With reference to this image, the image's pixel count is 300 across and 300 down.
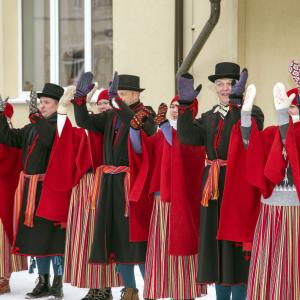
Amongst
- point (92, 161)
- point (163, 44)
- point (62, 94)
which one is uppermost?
point (163, 44)

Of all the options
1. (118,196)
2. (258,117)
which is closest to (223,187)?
(258,117)

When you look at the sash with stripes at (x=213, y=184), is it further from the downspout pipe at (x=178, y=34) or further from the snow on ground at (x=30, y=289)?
the downspout pipe at (x=178, y=34)

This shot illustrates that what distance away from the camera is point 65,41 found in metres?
11.3

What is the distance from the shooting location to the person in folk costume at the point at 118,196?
6324 millimetres

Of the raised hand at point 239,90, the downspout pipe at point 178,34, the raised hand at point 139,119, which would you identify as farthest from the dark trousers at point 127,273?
the downspout pipe at point 178,34

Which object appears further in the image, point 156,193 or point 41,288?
point 41,288

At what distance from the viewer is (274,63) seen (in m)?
8.91

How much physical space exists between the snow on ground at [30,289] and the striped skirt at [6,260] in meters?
0.20

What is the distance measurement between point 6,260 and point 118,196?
147 centimetres

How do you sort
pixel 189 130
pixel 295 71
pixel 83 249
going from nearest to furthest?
pixel 295 71, pixel 189 130, pixel 83 249

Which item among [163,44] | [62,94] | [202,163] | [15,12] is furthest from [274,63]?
[15,12]

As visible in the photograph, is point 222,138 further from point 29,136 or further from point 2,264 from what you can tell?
point 2,264

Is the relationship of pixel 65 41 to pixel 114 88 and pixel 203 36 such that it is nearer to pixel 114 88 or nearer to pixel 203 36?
pixel 203 36

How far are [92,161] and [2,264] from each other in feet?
4.44
